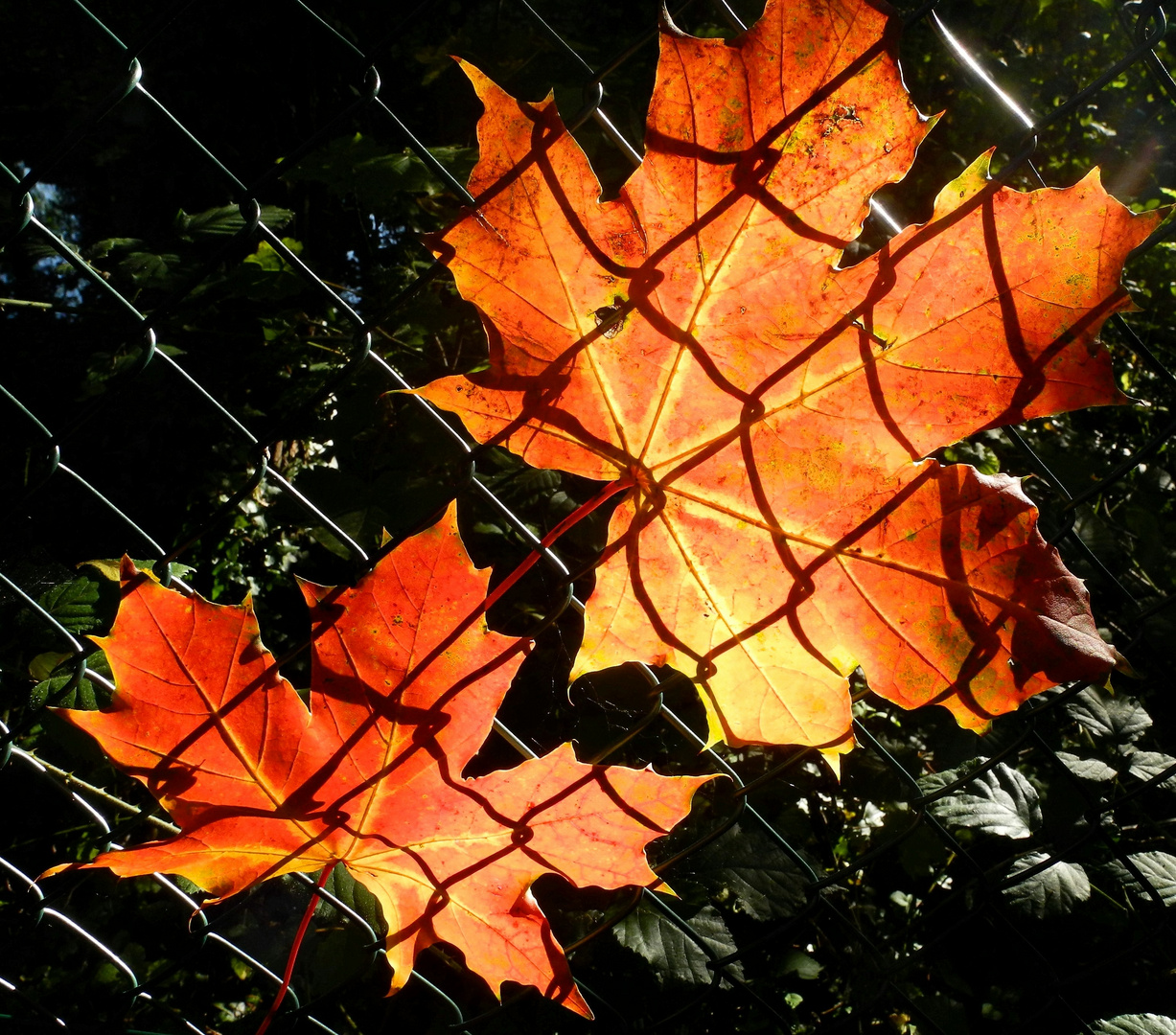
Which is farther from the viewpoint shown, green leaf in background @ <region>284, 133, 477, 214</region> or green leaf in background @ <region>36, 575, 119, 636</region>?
green leaf in background @ <region>284, 133, 477, 214</region>

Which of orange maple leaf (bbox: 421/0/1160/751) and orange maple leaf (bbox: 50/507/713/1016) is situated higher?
orange maple leaf (bbox: 421/0/1160/751)

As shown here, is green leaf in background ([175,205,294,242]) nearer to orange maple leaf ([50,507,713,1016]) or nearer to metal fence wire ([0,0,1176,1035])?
metal fence wire ([0,0,1176,1035])

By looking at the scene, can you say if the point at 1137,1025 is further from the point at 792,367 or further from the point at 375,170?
the point at 375,170

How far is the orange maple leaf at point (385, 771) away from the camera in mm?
710

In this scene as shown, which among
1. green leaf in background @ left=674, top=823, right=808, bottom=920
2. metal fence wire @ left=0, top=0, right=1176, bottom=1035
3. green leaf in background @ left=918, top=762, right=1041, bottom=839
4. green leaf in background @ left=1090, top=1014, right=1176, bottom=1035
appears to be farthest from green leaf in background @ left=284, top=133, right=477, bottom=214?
green leaf in background @ left=1090, top=1014, right=1176, bottom=1035

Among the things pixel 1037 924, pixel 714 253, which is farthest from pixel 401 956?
pixel 1037 924

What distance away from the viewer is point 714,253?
0.67 m

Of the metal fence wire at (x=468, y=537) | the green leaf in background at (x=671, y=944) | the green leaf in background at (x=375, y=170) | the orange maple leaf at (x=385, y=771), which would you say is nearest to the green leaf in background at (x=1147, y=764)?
the metal fence wire at (x=468, y=537)

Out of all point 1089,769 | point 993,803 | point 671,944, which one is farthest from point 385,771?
point 1089,769

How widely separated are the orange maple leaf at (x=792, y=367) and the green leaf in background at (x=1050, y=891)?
548 millimetres

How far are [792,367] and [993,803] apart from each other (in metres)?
0.79

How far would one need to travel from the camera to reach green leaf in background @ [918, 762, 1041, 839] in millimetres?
1104

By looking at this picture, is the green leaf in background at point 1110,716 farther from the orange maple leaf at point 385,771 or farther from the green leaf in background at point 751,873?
Result: the orange maple leaf at point 385,771

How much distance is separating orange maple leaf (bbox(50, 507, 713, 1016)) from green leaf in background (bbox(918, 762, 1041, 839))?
0.52 metres
